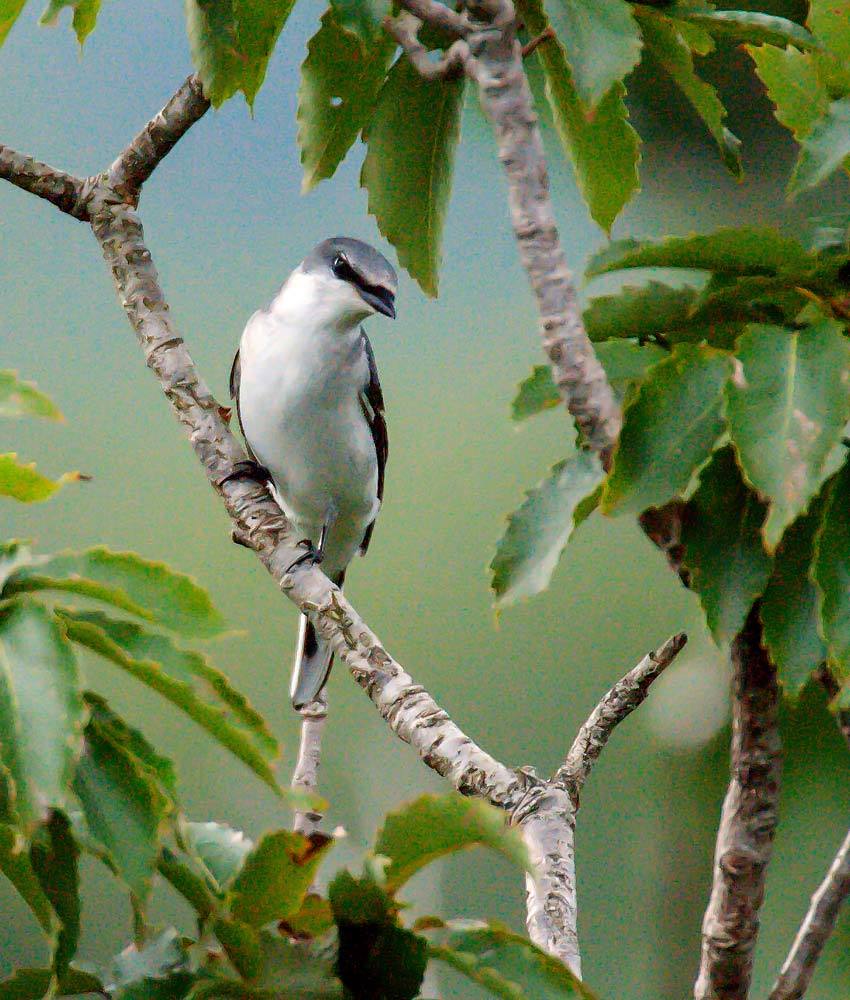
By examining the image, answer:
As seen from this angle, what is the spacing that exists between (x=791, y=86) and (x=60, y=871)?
73cm

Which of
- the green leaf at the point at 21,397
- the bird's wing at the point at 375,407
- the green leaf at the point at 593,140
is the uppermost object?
the bird's wing at the point at 375,407

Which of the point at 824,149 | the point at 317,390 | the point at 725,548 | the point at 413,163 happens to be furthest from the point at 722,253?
the point at 317,390

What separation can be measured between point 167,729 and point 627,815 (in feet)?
4.63

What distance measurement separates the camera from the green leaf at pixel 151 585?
2.13 ft

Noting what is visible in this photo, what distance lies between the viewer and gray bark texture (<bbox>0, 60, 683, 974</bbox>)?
76 centimetres

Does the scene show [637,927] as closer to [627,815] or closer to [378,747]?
[627,815]

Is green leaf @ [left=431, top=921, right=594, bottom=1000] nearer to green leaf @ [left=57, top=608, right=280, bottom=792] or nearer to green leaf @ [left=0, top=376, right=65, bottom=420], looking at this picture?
green leaf @ [left=57, top=608, right=280, bottom=792]

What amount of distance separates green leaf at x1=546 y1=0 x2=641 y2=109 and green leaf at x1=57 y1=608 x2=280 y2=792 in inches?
17.9

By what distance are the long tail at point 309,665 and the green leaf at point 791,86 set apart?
117cm

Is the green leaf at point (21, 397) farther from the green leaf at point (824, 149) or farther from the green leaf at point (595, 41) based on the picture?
the green leaf at point (824, 149)

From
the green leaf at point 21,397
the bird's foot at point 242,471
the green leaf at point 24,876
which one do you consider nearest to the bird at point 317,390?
the bird's foot at point 242,471

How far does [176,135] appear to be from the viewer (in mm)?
1283

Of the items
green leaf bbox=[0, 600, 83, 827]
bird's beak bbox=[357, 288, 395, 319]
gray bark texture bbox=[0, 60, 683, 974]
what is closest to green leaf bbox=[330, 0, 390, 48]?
gray bark texture bbox=[0, 60, 683, 974]

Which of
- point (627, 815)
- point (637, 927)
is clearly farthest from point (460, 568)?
point (637, 927)
